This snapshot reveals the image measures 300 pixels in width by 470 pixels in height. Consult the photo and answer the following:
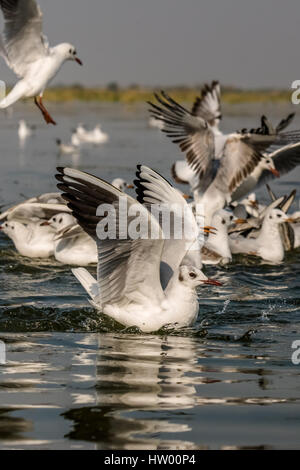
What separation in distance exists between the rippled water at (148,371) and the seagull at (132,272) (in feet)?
0.47

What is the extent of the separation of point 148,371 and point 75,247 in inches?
187

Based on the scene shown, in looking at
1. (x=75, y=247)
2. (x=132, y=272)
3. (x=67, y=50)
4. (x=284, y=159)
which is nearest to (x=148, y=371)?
(x=132, y=272)

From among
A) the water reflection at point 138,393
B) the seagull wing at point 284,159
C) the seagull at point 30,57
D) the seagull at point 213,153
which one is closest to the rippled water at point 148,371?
the water reflection at point 138,393

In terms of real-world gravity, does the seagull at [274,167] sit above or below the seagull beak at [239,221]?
above

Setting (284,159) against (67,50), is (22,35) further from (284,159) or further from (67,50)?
(284,159)

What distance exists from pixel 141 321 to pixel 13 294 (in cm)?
199

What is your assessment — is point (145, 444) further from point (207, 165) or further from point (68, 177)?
point (207, 165)

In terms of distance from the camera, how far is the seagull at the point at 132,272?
5977 millimetres

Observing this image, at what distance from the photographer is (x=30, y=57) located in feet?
34.2

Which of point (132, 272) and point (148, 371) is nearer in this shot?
point (148, 371)

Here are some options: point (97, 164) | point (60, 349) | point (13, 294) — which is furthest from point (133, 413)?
point (97, 164)

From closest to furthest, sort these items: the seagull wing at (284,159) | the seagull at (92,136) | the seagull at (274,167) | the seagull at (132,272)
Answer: the seagull at (132,272), the seagull at (274,167), the seagull wing at (284,159), the seagull at (92,136)

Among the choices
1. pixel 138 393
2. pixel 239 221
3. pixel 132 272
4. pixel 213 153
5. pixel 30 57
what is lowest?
pixel 138 393

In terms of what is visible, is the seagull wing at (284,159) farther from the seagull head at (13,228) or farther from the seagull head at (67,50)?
the seagull head at (13,228)
